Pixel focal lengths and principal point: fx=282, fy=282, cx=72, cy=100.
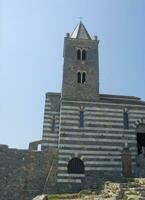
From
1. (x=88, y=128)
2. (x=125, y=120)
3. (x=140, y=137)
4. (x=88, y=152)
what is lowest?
(x=88, y=152)

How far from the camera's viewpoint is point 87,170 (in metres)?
24.9

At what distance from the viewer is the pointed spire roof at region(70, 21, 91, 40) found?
3255 cm

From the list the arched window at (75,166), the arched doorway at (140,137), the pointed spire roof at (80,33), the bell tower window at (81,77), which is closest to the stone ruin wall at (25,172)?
the arched window at (75,166)

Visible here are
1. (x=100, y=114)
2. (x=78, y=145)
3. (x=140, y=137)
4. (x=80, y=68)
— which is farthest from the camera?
(x=80, y=68)

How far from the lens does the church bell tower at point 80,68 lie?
28.9 meters

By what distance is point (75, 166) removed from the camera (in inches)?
995

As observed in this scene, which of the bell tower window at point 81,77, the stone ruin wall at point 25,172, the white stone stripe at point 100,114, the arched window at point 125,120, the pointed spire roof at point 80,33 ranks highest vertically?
the pointed spire roof at point 80,33

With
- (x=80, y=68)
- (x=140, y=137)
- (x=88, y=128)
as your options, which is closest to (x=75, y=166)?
(x=88, y=128)

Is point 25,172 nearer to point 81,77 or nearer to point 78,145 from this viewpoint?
point 78,145

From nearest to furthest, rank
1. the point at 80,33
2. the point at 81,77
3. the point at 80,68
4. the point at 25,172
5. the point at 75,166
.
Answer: the point at 25,172
the point at 75,166
the point at 81,77
the point at 80,68
the point at 80,33

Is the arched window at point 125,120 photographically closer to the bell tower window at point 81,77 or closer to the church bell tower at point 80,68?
the church bell tower at point 80,68

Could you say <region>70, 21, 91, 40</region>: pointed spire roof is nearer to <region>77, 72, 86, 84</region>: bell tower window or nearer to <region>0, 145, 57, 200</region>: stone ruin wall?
<region>77, 72, 86, 84</region>: bell tower window

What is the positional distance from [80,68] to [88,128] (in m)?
7.10

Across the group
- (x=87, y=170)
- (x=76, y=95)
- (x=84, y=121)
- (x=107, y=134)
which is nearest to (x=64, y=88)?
(x=76, y=95)
